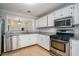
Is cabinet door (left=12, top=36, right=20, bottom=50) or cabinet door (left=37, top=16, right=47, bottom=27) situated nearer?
cabinet door (left=12, top=36, right=20, bottom=50)

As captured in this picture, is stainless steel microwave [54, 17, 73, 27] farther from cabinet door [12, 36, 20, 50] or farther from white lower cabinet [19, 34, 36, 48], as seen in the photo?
cabinet door [12, 36, 20, 50]

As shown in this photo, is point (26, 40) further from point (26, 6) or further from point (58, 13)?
point (58, 13)

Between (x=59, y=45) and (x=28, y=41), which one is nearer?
(x=59, y=45)

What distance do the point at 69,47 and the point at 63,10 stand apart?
102cm

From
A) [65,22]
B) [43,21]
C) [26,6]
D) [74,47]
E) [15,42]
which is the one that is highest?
[26,6]

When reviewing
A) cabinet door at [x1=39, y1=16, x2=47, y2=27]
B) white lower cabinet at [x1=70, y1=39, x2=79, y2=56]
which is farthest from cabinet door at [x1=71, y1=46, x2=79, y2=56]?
cabinet door at [x1=39, y1=16, x2=47, y2=27]

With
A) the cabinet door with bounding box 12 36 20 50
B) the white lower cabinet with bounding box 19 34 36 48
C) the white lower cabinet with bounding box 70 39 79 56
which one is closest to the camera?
the white lower cabinet with bounding box 70 39 79 56

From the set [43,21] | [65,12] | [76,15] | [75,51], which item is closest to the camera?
[75,51]

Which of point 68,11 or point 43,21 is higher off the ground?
point 68,11

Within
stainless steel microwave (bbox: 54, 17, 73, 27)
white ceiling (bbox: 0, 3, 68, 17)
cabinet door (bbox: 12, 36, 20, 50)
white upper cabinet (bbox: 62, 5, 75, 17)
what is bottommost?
cabinet door (bbox: 12, 36, 20, 50)

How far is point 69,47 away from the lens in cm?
147

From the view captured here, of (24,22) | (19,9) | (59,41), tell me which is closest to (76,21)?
(59,41)

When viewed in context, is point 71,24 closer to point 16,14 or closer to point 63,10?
point 63,10

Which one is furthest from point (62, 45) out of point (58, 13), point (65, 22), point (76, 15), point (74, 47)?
point (58, 13)
